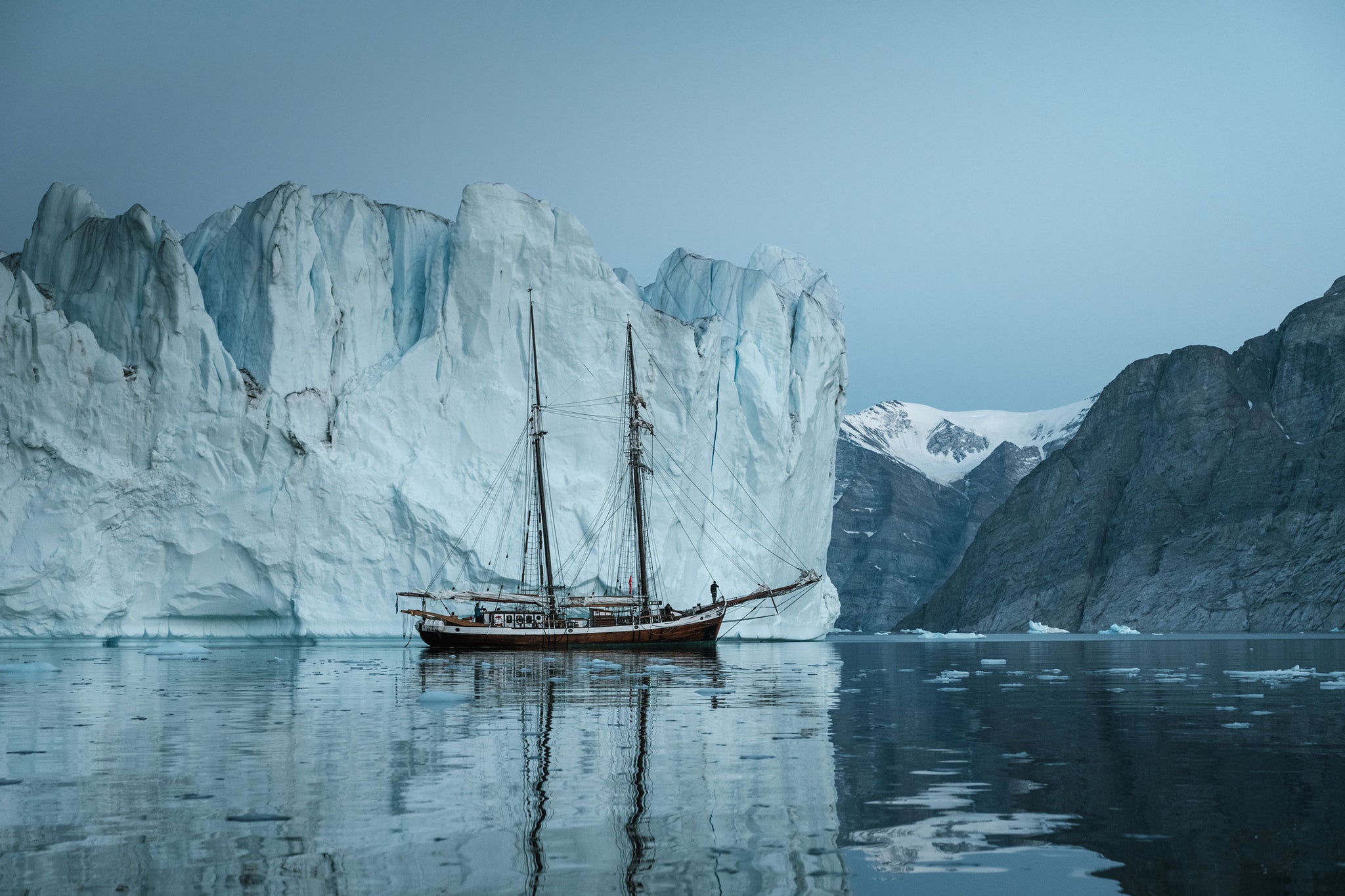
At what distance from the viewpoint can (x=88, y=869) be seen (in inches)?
203

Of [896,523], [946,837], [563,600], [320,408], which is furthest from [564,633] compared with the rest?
[896,523]

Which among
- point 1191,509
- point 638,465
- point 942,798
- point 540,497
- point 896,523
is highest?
point 896,523

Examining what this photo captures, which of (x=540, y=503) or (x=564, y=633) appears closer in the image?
(x=564, y=633)

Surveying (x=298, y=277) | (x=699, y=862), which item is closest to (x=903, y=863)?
(x=699, y=862)

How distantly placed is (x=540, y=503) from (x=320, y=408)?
8354mm

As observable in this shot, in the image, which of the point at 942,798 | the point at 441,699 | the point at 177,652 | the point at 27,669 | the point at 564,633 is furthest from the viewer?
the point at 564,633

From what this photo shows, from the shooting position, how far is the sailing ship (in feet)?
126

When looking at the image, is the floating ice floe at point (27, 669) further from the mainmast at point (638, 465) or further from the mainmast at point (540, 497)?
the mainmast at point (638, 465)

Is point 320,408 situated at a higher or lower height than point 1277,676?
higher

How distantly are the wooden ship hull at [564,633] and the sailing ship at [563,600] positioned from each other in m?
0.02

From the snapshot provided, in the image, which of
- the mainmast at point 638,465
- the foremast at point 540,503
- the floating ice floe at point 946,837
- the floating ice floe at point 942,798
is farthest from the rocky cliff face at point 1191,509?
the floating ice floe at point 946,837

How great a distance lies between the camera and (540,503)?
41094mm

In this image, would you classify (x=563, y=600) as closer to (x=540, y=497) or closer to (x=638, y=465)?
(x=540, y=497)

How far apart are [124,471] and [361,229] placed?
1277 cm
